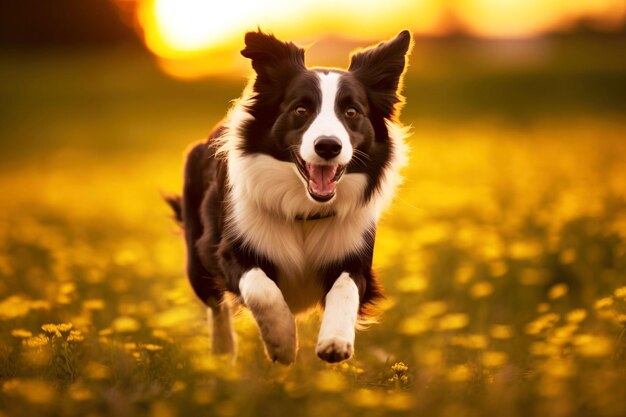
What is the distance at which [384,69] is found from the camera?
4578 millimetres

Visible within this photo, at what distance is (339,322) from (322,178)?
0.77m

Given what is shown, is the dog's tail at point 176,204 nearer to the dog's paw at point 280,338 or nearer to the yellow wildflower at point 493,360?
the dog's paw at point 280,338

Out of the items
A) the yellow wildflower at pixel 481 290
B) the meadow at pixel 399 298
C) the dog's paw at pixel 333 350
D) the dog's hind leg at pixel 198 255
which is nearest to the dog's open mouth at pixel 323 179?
the dog's paw at pixel 333 350

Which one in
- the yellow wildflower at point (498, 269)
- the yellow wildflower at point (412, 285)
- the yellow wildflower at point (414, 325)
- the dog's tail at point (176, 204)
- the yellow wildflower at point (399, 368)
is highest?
the dog's tail at point (176, 204)

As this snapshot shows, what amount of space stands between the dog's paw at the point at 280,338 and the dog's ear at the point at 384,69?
1.40 m

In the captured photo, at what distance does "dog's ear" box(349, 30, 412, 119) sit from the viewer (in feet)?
14.9

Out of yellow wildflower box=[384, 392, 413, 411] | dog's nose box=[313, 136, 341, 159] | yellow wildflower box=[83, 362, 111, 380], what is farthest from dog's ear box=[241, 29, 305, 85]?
yellow wildflower box=[384, 392, 413, 411]

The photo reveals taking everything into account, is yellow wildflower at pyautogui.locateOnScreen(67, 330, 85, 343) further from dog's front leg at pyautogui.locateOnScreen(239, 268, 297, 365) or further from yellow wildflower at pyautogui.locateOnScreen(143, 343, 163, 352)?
dog's front leg at pyautogui.locateOnScreen(239, 268, 297, 365)

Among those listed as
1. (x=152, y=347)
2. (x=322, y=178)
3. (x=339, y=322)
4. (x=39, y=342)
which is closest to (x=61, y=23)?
(x=39, y=342)

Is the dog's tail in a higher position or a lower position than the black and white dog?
higher

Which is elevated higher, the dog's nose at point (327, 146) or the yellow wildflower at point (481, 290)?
the yellow wildflower at point (481, 290)

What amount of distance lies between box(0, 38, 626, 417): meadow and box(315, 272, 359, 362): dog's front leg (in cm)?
12

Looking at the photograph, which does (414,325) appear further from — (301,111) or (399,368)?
(301,111)

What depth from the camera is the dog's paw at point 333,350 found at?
3.74m
